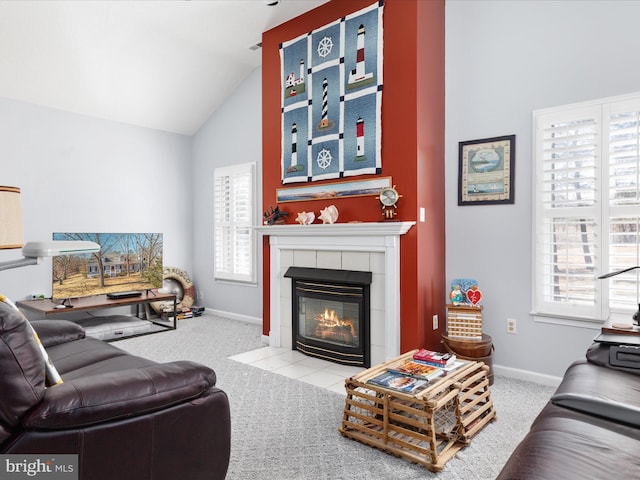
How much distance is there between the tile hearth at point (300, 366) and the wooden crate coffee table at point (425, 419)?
74cm

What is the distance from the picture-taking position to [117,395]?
1476mm

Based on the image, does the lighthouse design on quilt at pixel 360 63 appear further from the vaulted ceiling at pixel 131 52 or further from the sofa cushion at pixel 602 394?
the sofa cushion at pixel 602 394

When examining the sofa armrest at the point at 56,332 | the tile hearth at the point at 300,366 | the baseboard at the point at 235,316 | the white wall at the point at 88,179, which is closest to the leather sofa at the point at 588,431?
the tile hearth at the point at 300,366

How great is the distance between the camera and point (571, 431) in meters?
1.27

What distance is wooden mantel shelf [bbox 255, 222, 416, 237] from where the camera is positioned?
10.9ft

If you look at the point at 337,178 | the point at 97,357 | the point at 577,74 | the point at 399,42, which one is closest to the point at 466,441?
the point at 97,357

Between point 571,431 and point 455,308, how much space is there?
2034 millimetres

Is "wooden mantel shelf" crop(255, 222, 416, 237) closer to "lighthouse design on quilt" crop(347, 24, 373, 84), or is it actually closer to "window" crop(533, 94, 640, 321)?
"window" crop(533, 94, 640, 321)

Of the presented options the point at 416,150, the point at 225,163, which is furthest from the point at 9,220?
the point at 225,163

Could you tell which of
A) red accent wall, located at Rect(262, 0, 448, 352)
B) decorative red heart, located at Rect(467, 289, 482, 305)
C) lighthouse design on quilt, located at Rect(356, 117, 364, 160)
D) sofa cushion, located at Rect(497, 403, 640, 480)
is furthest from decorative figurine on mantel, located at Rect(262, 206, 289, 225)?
sofa cushion, located at Rect(497, 403, 640, 480)

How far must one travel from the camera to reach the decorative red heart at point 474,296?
3283mm

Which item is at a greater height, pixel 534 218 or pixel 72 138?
pixel 72 138

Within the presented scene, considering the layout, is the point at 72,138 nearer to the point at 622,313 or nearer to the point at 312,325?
the point at 312,325

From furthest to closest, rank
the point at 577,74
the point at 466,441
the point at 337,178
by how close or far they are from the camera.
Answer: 1. the point at 337,178
2. the point at 577,74
3. the point at 466,441
